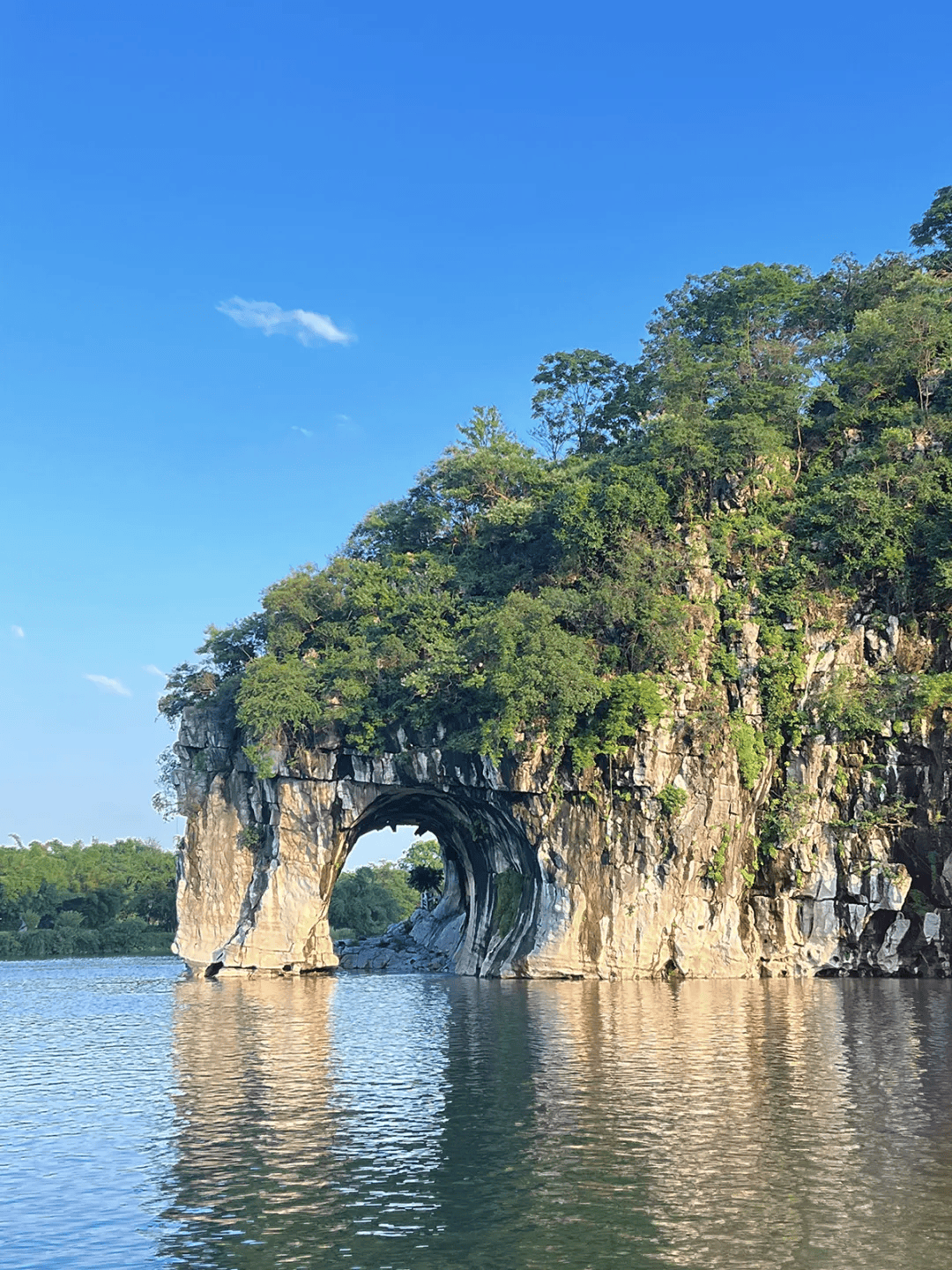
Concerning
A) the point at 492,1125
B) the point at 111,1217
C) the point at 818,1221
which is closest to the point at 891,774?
the point at 492,1125

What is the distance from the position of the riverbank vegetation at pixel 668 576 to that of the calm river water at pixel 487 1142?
13533 millimetres

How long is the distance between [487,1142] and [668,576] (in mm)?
28558

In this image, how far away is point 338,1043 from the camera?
2500 centimetres

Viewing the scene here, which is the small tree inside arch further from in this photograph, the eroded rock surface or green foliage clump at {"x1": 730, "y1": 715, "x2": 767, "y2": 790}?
green foliage clump at {"x1": 730, "y1": 715, "x2": 767, "y2": 790}

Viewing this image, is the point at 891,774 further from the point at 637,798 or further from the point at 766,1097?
the point at 766,1097

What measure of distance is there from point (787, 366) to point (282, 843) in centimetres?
2691

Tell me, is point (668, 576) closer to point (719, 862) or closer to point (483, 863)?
point (719, 862)

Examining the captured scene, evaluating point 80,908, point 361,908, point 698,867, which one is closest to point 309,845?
point 698,867

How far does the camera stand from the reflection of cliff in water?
1130 cm

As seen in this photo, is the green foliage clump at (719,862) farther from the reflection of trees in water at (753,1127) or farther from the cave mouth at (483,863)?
the reflection of trees in water at (753,1127)

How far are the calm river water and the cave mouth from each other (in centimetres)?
1453

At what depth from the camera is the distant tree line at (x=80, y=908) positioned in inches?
2985

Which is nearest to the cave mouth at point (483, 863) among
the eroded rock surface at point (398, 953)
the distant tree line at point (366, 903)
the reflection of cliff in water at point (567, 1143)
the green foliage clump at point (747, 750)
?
the eroded rock surface at point (398, 953)

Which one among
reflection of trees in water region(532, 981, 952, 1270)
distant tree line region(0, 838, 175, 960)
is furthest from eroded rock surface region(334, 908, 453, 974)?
reflection of trees in water region(532, 981, 952, 1270)
